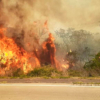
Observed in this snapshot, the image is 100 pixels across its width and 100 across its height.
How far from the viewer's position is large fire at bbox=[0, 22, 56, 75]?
16.5 meters

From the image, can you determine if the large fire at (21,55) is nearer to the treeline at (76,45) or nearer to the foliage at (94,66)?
the treeline at (76,45)

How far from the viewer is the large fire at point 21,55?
16.5 m

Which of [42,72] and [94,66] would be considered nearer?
[42,72]

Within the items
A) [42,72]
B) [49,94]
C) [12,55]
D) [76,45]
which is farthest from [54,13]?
[49,94]

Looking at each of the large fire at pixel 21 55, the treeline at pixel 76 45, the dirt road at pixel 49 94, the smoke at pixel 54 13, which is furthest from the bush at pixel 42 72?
the dirt road at pixel 49 94

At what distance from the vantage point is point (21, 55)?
57.0ft

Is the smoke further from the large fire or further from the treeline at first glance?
the large fire

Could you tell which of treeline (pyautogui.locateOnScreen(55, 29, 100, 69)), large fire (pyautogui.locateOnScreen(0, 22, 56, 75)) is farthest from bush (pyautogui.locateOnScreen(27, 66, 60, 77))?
treeline (pyautogui.locateOnScreen(55, 29, 100, 69))

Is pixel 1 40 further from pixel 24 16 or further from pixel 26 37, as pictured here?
pixel 24 16

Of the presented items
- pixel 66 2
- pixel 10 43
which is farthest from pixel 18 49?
pixel 66 2

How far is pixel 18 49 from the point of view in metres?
17.4

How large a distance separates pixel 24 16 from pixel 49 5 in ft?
10.5

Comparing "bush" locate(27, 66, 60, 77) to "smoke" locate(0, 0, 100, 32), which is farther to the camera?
"smoke" locate(0, 0, 100, 32)

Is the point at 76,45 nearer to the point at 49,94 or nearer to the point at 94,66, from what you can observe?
the point at 94,66
